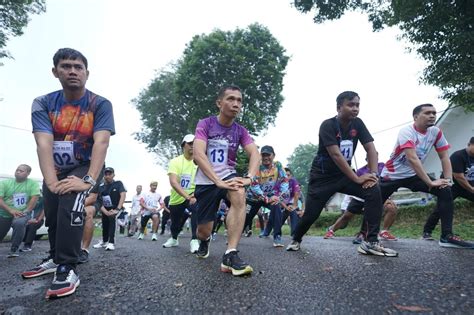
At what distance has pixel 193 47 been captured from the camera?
24062 millimetres

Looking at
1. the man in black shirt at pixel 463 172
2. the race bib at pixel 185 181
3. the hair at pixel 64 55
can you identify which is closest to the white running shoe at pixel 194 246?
the race bib at pixel 185 181

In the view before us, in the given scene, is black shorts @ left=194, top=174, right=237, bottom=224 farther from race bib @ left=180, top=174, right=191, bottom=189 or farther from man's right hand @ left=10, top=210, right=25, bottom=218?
man's right hand @ left=10, top=210, right=25, bottom=218

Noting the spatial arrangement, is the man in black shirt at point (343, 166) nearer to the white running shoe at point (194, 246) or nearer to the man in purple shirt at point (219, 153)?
the man in purple shirt at point (219, 153)

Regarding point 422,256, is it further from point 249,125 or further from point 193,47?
point 193,47

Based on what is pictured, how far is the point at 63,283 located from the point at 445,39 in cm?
970

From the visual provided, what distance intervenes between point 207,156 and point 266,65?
67.3 feet

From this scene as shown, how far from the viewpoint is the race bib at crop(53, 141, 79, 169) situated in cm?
289

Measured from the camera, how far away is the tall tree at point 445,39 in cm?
809

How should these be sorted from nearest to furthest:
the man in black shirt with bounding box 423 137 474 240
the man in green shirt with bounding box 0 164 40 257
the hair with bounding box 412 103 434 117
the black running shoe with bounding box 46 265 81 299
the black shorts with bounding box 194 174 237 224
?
1. the black running shoe with bounding box 46 265 81 299
2. the black shorts with bounding box 194 174 237 224
3. the hair with bounding box 412 103 434 117
4. the man in black shirt with bounding box 423 137 474 240
5. the man in green shirt with bounding box 0 164 40 257

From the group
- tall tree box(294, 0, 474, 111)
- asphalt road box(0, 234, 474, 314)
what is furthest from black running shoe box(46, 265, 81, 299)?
tall tree box(294, 0, 474, 111)

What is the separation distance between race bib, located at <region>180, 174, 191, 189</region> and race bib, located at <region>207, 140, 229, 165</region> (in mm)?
3116

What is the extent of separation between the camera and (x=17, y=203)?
648 centimetres

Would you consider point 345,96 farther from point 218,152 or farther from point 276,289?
point 276,289

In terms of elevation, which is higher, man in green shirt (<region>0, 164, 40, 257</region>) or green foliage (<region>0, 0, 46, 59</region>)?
green foliage (<region>0, 0, 46, 59</region>)
